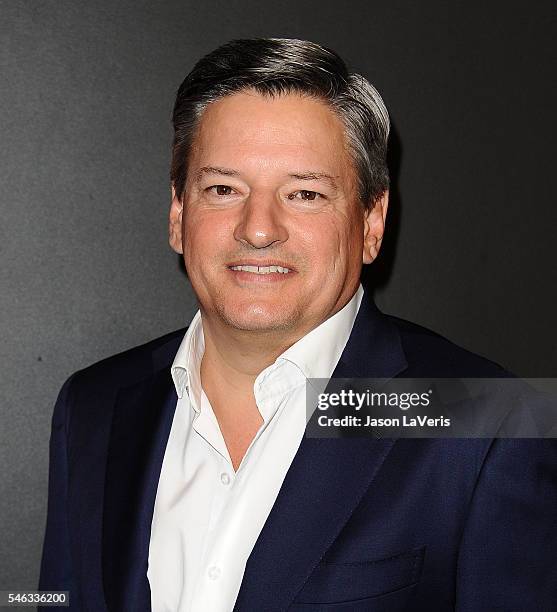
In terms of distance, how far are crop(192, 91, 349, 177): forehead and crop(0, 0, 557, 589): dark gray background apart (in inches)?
17.7

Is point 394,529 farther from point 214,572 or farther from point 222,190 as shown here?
point 222,190

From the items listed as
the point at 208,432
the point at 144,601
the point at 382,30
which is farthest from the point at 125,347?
the point at 382,30

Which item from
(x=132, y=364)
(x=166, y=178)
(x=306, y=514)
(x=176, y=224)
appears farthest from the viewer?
(x=166, y=178)

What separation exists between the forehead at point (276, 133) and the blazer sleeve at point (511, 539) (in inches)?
20.8

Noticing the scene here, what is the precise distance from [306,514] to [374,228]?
50 cm

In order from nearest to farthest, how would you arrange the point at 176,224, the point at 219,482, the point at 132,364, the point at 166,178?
the point at 219,482, the point at 176,224, the point at 132,364, the point at 166,178

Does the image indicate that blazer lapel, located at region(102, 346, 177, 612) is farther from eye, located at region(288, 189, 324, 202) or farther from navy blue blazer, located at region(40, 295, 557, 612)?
eye, located at region(288, 189, 324, 202)

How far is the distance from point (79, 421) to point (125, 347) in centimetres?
25

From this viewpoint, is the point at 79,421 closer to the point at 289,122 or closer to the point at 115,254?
the point at 115,254

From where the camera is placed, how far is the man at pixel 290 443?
1.24 metres

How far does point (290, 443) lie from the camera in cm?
133

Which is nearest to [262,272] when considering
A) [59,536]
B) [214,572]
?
[214,572]

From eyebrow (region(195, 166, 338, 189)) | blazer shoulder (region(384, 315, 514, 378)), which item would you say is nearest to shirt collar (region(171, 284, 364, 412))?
blazer shoulder (region(384, 315, 514, 378))

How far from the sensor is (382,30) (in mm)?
1750
